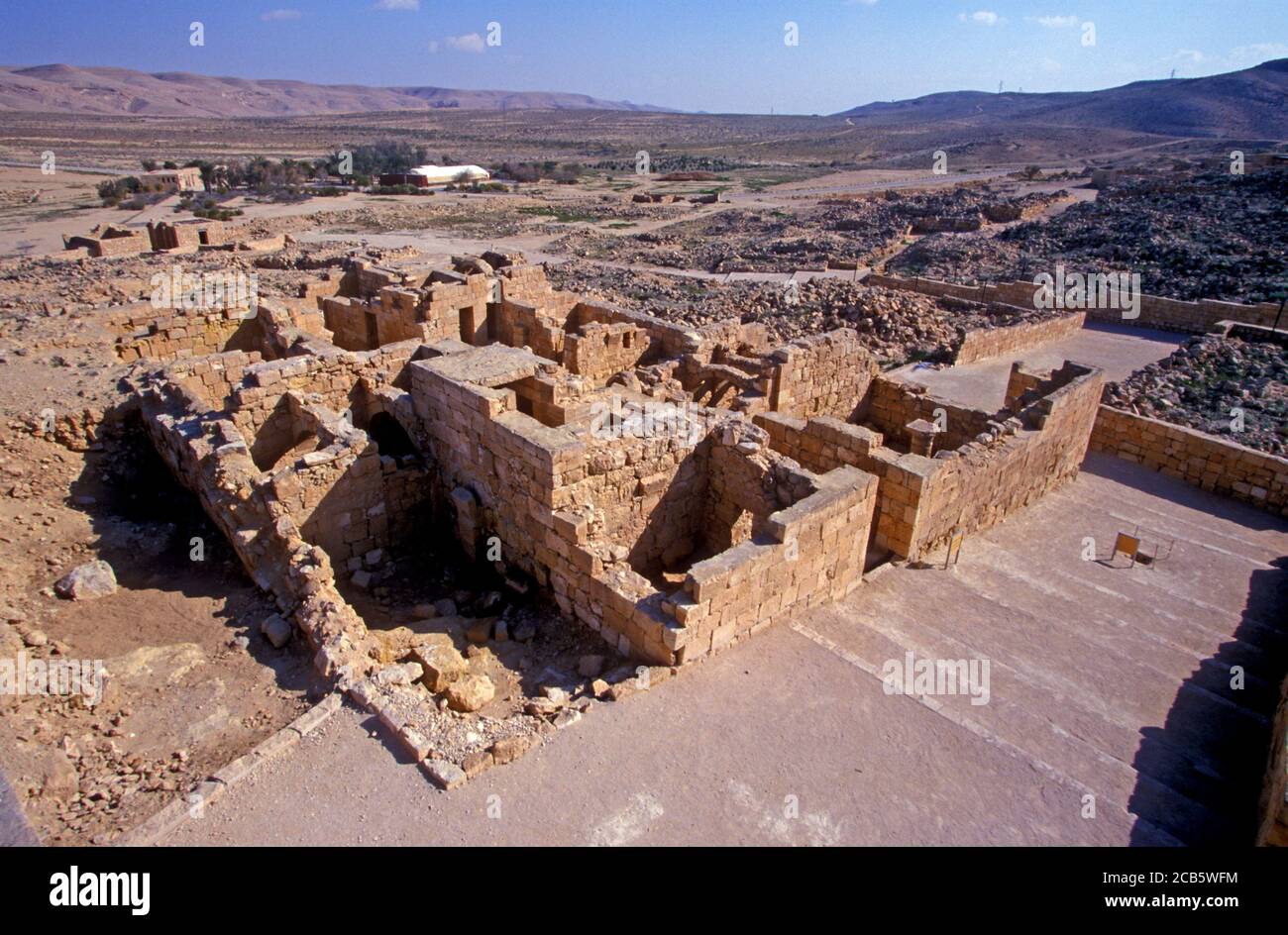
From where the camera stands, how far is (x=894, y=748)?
6.92 meters

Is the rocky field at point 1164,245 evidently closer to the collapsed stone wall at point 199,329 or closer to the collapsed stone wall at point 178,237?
the collapsed stone wall at point 199,329

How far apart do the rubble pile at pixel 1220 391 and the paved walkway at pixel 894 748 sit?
5.91 metres

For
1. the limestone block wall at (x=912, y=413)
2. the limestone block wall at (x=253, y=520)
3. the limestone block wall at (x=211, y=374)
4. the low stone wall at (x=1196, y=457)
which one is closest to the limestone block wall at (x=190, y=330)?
the limestone block wall at (x=211, y=374)

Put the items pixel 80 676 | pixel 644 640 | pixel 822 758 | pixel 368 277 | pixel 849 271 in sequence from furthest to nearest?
pixel 849 271 → pixel 368 277 → pixel 644 640 → pixel 80 676 → pixel 822 758

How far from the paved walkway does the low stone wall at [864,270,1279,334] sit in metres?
15.6

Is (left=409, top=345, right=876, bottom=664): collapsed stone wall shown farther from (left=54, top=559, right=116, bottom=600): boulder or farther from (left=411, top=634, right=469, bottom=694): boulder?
(left=54, top=559, right=116, bottom=600): boulder

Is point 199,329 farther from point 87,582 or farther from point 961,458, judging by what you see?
point 961,458

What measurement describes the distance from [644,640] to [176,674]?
4488mm

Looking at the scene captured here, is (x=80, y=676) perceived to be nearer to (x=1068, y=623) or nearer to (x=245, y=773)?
(x=245, y=773)

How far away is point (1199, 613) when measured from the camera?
963 centimetres

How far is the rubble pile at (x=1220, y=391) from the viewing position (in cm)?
1474

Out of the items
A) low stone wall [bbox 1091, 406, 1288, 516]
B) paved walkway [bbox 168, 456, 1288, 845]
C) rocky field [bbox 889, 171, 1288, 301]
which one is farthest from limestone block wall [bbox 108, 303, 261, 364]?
rocky field [bbox 889, 171, 1288, 301]

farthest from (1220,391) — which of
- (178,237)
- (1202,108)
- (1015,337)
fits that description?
(1202,108)

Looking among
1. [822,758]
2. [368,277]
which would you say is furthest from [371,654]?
[368,277]
